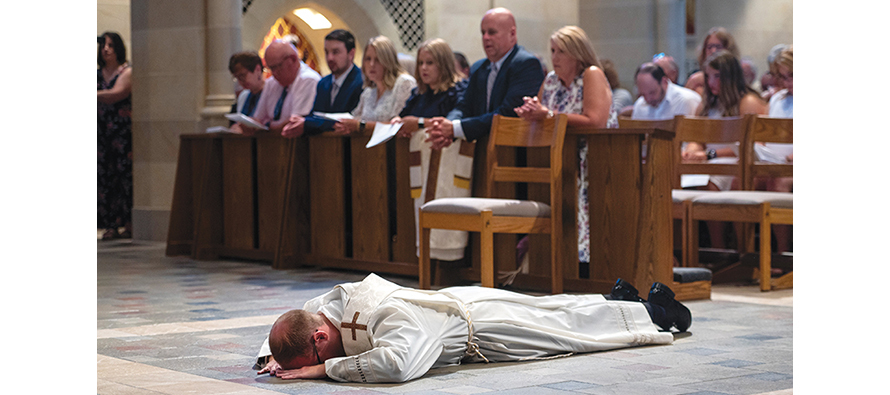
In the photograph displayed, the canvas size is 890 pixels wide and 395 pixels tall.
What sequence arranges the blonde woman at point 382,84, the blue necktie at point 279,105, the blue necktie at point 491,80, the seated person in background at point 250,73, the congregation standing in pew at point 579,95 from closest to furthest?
the congregation standing in pew at point 579,95
the blue necktie at point 491,80
the blonde woman at point 382,84
the blue necktie at point 279,105
the seated person in background at point 250,73

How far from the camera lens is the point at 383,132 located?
6.60 metres

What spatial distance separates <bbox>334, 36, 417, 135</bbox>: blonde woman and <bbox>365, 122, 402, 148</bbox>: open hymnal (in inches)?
11.5

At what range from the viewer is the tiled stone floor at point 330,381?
11.0 ft

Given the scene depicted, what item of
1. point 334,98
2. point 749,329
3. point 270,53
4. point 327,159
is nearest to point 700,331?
point 749,329

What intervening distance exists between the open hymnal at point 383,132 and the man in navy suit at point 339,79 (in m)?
1.09

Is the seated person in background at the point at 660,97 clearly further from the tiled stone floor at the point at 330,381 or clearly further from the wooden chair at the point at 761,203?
the tiled stone floor at the point at 330,381

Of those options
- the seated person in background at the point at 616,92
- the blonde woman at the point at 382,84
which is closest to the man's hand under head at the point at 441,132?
the blonde woman at the point at 382,84

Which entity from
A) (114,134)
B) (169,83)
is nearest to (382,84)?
(169,83)

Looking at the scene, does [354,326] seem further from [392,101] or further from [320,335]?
[392,101]

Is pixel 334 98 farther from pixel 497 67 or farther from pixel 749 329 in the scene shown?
pixel 749 329

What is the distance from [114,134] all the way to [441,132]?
531 centimetres

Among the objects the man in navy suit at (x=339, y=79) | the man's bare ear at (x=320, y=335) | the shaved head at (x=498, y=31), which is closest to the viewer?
the man's bare ear at (x=320, y=335)

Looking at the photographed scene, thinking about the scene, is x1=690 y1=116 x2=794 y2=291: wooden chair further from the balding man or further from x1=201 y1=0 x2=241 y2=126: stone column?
x1=201 y1=0 x2=241 y2=126: stone column
